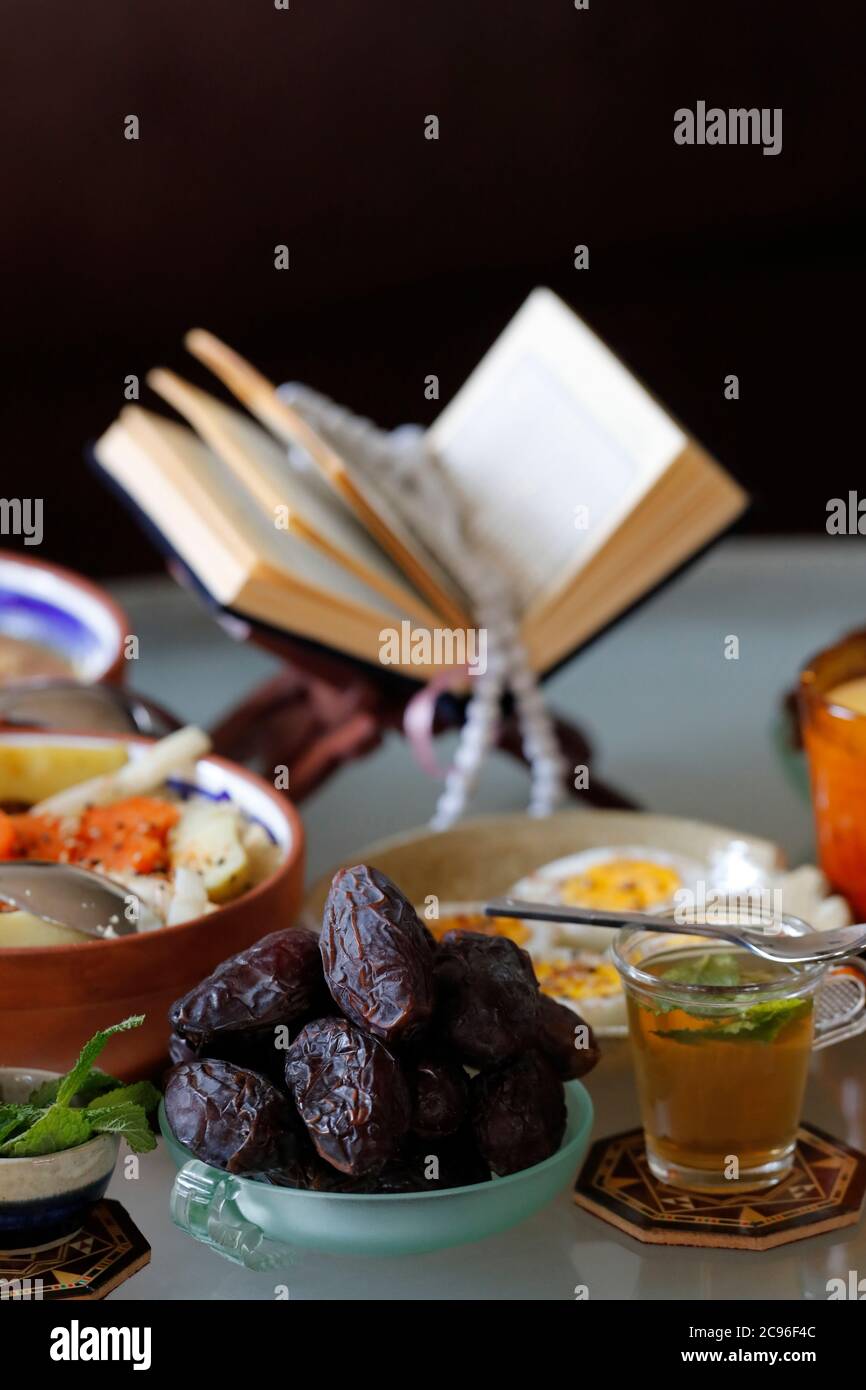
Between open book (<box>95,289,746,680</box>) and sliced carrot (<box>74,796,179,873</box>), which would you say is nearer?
sliced carrot (<box>74,796,179,873</box>)

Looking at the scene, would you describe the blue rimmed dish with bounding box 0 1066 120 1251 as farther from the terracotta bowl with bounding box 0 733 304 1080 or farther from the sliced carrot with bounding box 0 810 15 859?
the sliced carrot with bounding box 0 810 15 859

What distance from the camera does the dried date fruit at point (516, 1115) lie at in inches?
36.0

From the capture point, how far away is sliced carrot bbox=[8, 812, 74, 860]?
1.17m

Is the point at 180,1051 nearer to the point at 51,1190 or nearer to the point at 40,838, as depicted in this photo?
the point at 51,1190

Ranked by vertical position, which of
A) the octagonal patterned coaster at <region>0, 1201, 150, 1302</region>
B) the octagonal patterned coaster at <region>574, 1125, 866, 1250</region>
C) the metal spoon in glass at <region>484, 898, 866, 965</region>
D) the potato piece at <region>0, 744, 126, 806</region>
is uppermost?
the potato piece at <region>0, 744, 126, 806</region>

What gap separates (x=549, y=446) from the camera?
5.56 ft

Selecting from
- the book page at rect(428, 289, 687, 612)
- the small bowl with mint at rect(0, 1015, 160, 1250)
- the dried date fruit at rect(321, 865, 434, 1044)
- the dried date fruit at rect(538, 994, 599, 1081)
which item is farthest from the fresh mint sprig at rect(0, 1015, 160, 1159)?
the book page at rect(428, 289, 687, 612)

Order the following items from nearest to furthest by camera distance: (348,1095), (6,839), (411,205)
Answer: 1. (348,1095)
2. (6,839)
3. (411,205)

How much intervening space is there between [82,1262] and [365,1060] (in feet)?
0.65

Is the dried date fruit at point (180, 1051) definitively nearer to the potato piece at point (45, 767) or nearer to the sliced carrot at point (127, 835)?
the sliced carrot at point (127, 835)

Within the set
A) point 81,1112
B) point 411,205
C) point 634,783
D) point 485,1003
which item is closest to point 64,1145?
point 81,1112

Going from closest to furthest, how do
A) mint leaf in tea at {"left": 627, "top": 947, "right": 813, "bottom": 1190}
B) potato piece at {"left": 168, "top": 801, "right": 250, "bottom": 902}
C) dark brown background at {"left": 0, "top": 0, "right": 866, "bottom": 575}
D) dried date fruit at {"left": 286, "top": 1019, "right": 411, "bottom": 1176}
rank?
dried date fruit at {"left": 286, "top": 1019, "right": 411, "bottom": 1176}
mint leaf in tea at {"left": 627, "top": 947, "right": 813, "bottom": 1190}
potato piece at {"left": 168, "top": 801, "right": 250, "bottom": 902}
dark brown background at {"left": 0, "top": 0, "right": 866, "bottom": 575}

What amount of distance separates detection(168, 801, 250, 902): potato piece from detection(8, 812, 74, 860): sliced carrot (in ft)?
0.24

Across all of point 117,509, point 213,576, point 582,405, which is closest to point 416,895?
point 213,576
